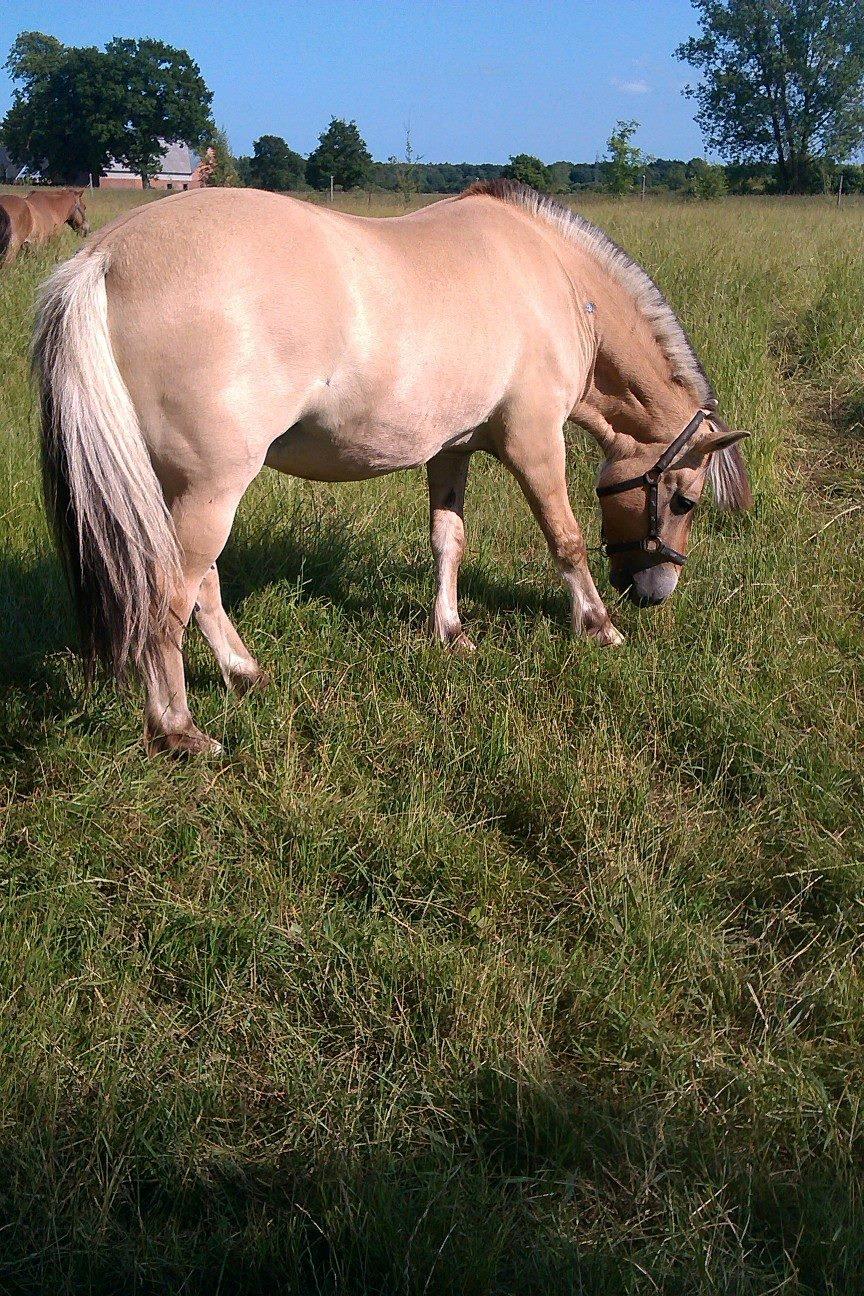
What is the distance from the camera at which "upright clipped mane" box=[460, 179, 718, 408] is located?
4512mm

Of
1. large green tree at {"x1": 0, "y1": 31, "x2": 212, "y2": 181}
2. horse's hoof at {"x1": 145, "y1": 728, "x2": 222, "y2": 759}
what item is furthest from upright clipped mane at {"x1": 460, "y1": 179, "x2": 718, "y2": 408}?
large green tree at {"x1": 0, "y1": 31, "x2": 212, "y2": 181}

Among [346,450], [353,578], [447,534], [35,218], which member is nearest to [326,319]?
[346,450]

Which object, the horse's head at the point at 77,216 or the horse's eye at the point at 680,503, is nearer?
the horse's eye at the point at 680,503

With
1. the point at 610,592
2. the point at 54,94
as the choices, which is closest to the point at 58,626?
the point at 610,592

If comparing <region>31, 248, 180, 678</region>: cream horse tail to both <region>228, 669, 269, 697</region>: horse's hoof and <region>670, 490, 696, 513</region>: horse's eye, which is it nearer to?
<region>228, 669, 269, 697</region>: horse's hoof

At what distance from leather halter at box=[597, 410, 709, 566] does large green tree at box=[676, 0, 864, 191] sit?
58.5 meters


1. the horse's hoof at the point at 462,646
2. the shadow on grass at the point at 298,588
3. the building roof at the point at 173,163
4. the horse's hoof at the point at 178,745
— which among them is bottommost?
the horse's hoof at the point at 178,745

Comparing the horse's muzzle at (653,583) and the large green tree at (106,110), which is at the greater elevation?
the large green tree at (106,110)

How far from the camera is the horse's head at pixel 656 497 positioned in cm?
466

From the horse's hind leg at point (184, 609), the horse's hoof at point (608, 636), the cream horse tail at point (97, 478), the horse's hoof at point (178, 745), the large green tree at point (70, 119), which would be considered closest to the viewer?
the cream horse tail at point (97, 478)

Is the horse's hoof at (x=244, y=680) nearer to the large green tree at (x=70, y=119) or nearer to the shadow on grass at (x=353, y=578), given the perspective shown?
the shadow on grass at (x=353, y=578)

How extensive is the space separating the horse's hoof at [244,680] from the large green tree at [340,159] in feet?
139

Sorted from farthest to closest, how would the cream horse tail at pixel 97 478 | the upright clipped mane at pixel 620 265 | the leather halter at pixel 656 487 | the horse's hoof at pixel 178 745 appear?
1. the leather halter at pixel 656 487
2. the upright clipped mane at pixel 620 265
3. the horse's hoof at pixel 178 745
4. the cream horse tail at pixel 97 478

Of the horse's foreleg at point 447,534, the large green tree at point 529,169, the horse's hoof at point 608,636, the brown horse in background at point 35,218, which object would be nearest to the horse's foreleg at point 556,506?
the horse's hoof at point 608,636
